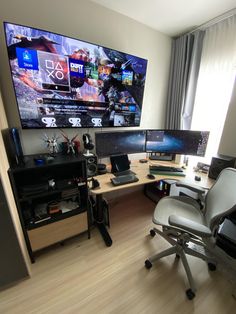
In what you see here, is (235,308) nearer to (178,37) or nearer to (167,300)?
(167,300)

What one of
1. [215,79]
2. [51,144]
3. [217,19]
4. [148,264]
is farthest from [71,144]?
[217,19]

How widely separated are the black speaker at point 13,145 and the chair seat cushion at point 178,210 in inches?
52.8

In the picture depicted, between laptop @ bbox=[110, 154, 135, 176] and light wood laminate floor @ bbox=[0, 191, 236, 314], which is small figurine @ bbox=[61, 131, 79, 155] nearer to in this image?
laptop @ bbox=[110, 154, 135, 176]

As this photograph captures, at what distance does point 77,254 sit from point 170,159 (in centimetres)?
169

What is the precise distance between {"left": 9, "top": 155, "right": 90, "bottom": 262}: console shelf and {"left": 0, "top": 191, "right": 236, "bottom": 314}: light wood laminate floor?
0.72 ft

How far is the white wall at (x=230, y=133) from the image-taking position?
5.56 ft

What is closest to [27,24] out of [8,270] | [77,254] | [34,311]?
[8,270]

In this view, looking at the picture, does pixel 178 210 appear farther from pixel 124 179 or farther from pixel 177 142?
pixel 177 142

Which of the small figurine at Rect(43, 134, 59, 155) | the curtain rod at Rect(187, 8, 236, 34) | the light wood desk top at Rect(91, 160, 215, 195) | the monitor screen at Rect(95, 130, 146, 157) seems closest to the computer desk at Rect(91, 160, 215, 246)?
the light wood desk top at Rect(91, 160, 215, 195)

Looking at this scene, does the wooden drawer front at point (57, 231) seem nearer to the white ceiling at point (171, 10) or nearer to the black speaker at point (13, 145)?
the black speaker at point (13, 145)

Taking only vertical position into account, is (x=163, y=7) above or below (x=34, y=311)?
above

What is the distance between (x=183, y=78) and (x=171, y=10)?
781mm

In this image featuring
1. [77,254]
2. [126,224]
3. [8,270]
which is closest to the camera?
[8,270]

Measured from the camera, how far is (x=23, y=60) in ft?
4.16
